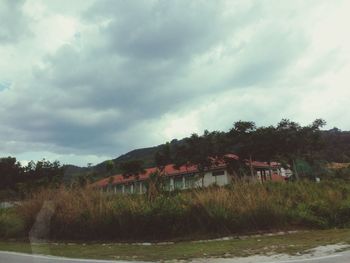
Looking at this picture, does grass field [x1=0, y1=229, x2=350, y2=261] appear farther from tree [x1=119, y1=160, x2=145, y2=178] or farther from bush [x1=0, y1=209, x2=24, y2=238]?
tree [x1=119, y1=160, x2=145, y2=178]

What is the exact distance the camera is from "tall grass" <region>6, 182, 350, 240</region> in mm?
17672

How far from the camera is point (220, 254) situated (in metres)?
12.6

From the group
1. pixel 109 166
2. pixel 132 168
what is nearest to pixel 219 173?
pixel 132 168

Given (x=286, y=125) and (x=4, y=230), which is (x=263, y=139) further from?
(x=4, y=230)

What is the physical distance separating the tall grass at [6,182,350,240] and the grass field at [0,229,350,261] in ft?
4.18

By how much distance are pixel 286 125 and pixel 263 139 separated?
380 centimetres

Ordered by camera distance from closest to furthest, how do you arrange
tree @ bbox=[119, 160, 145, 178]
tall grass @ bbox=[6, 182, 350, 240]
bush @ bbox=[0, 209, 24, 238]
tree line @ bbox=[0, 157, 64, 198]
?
tall grass @ bbox=[6, 182, 350, 240] → bush @ bbox=[0, 209, 24, 238] → tree @ bbox=[119, 160, 145, 178] → tree line @ bbox=[0, 157, 64, 198]

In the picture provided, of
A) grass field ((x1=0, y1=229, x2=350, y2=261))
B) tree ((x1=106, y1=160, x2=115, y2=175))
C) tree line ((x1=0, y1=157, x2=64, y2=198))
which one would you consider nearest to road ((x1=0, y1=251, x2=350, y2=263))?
grass field ((x1=0, y1=229, x2=350, y2=261))

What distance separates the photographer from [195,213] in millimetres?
18094

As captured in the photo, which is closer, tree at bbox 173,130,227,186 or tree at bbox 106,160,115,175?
tree at bbox 173,130,227,186

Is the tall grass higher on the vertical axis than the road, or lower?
higher

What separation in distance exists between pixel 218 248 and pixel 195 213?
4238 millimetres

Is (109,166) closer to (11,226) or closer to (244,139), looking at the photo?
(244,139)

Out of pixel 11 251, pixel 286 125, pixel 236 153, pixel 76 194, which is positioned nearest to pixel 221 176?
pixel 236 153
